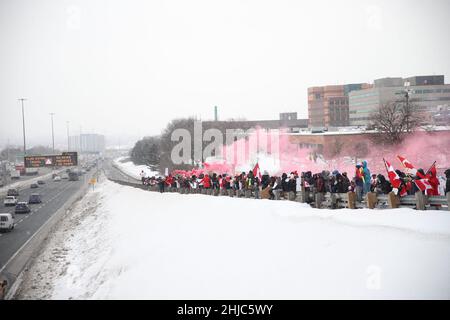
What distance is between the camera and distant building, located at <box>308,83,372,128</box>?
17525 cm

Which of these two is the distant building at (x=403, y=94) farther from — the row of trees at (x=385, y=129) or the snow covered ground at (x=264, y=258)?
the snow covered ground at (x=264, y=258)

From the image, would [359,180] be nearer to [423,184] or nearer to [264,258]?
[423,184]

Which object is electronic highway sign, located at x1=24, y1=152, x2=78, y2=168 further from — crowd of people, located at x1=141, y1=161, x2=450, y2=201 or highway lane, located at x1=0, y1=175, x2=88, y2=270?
crowd of people, located at x1=141, y1=161, x2=450, y2=201

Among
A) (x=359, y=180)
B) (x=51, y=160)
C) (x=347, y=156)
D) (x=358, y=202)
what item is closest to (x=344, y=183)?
(x=359, y=180)

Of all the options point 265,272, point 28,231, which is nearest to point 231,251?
point 265,272

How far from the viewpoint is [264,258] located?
16031 mm

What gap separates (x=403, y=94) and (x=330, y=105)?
118ft

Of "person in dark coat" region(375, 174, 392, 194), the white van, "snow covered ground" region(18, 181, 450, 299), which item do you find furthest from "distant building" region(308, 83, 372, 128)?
"person in dark coat" region(375, 174, 392, 194)

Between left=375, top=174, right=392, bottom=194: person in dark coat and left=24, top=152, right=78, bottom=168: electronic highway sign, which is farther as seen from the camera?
left=24, top=152, right=78, bottom=168: electronic highway sign

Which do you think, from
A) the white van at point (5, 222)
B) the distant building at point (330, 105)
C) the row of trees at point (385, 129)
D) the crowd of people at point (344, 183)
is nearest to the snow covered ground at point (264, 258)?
the crowd of people at point (344, 183)

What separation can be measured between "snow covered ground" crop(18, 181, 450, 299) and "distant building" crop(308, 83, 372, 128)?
A: 507ft

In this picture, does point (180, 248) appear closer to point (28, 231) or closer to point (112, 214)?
point (112, 214)

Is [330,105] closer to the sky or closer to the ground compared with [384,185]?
closer to the sky
